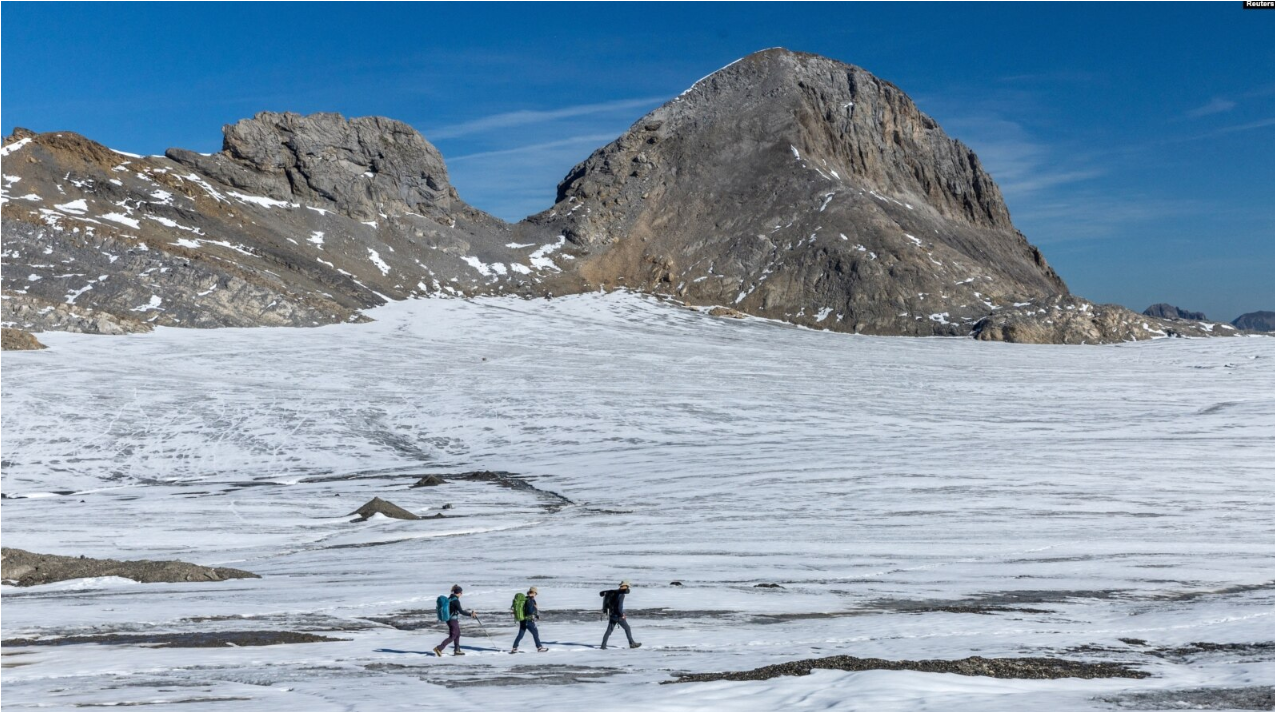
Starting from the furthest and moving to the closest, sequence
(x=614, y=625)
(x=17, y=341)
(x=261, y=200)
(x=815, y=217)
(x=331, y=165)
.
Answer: (x=815, y=217) < (x=331, y=165) < (x=261, y=200) < (x=17, y=341) < (x=614, y=625)

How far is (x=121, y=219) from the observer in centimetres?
10825

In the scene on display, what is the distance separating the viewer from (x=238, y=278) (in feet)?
330

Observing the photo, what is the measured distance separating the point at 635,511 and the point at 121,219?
275 feet

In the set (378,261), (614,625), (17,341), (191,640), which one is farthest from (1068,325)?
(191,640)

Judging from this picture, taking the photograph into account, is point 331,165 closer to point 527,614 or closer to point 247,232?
point 247,232

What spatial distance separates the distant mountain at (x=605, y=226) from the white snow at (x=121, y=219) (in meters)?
A: 0.34

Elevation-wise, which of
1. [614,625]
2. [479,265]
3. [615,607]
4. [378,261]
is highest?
[479,265]

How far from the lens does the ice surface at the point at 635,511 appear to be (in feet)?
63.4

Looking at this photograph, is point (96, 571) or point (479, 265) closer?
point (96, 571)

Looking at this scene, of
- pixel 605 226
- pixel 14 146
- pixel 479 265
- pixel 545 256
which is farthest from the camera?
pixel 605 226

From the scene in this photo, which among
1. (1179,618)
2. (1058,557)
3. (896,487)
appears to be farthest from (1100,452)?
(1179,618)

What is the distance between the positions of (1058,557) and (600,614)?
15.0 m

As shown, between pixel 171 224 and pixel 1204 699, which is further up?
pixel 171 224

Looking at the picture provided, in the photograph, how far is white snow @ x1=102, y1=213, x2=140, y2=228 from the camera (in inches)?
4233
